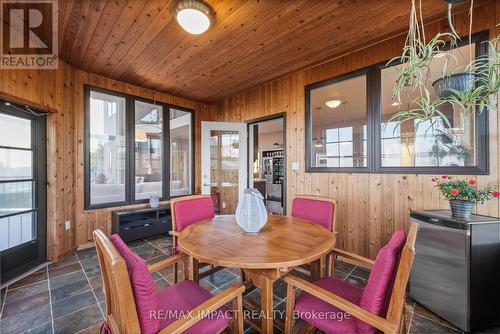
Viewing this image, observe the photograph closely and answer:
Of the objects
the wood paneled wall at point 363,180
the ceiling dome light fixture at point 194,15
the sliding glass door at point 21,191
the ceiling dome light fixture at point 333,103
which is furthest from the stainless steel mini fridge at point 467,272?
the sliding glass door at point 21,191

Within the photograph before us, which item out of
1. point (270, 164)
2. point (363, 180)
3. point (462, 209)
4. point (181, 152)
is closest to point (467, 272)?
point (462, 209)

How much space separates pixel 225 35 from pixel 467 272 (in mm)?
2997

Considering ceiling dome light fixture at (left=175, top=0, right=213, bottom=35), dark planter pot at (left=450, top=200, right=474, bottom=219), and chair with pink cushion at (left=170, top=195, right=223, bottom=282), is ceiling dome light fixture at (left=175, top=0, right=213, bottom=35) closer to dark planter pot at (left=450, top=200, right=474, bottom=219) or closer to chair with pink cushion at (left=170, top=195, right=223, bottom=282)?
chair with pink cushion at (left=170, top=195, right=223, bottom=282)

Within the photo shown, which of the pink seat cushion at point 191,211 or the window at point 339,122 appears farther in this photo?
the window at point 339,122

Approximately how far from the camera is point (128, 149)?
12.3 feet

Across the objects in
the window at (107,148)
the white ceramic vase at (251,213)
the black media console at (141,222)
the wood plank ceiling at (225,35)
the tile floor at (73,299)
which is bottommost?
the tile floor at (73,299)

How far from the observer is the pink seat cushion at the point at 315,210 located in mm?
2084

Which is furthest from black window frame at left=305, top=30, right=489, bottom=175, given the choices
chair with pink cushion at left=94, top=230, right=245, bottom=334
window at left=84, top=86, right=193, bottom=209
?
window at left=84, top=86, right=193, bottom=209

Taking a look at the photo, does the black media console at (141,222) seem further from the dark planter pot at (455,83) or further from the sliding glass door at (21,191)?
the dark planter pot at (455,83)

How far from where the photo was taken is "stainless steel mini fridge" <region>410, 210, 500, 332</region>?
1598 millimetres

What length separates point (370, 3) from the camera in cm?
194

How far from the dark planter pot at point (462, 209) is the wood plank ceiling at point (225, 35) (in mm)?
1757

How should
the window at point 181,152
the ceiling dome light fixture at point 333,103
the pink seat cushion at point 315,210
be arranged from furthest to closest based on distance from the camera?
the window at point 181,152 < the ceiling dome light fixture at point 333,103 < the pink seat cushion at point 315,210

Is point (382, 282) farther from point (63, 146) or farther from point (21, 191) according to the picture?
point (63, 146)
